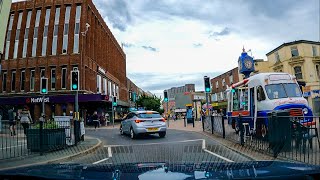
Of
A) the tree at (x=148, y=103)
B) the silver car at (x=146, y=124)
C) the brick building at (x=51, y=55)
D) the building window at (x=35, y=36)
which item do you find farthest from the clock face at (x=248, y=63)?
the tree at (x=148, y=103)

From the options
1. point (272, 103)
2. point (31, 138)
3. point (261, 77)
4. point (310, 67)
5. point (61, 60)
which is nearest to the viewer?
point (31, 138)

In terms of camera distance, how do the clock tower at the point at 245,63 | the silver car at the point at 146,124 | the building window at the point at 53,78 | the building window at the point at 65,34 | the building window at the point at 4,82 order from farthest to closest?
the building window at the point at 4,82 → the building window at the point at 65,34 → the building window at the point at 53,78 → the clock tower at the point at 245,63 → the silver car at the point at 146,124

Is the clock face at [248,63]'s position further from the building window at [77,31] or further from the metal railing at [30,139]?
the building window at [77,31]

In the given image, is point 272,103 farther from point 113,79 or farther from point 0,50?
point 113,79

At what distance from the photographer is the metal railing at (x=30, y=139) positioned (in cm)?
Answer: 1080

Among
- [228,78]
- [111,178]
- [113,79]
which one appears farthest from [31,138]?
[228,78]

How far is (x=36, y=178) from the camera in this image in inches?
118

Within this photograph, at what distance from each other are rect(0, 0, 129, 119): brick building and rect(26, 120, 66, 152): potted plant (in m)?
21.9

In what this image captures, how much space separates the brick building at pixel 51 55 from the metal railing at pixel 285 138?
24443 mm

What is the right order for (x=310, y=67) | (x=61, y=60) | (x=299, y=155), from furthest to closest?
(x=310, y=67)
(x=61, y=60)
(x=299, y=155)

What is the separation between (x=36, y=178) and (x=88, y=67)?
115 ft

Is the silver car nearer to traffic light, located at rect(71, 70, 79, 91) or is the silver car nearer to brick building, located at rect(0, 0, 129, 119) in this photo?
traffic light, located at rect(71, 70, 79, 91)

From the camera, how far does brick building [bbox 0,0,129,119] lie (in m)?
35.6

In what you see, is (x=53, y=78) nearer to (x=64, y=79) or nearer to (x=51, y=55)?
(x=64, y=79)
